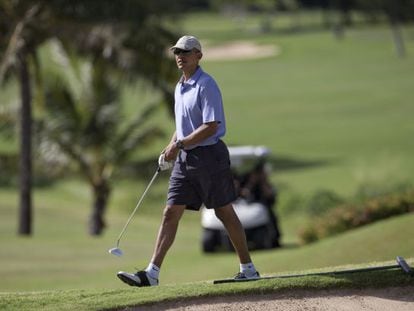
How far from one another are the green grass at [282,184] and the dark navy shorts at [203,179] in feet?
2.00

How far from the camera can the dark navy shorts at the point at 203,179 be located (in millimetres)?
8570

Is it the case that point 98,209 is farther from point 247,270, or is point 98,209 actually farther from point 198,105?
point 198,105

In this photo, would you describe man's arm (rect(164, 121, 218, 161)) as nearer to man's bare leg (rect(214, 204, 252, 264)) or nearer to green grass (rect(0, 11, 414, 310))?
man's bare leg (rect(214, 204, 252, 264))

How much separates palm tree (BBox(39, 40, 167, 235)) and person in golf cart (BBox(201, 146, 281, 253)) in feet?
20.2

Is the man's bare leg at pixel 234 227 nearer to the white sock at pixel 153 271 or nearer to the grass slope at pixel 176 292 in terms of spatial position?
the grass slope at pixel 176 292

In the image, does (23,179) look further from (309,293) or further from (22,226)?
(309,293)

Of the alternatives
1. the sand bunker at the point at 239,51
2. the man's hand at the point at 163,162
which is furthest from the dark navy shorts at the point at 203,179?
the sand bunker at the point at 239,51

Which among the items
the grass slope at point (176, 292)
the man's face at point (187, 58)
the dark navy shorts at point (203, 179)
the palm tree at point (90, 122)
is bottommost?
the grass slope at point (176, 292)

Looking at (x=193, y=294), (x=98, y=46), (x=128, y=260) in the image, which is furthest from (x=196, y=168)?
(x=98, y=46)

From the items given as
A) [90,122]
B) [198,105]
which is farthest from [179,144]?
[90,122]

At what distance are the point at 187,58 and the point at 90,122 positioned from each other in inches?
750

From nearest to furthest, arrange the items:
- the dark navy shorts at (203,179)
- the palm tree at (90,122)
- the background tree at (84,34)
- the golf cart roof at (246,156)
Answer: the dark navy shorts at (203,179) < the golf cart roof at (246,156) < the background tree at (84,34) < the palm tree at (90,122)

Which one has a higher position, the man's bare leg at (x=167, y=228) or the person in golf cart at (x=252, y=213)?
the person in golf cart at (x=252, y=213)

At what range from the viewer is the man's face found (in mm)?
8508
